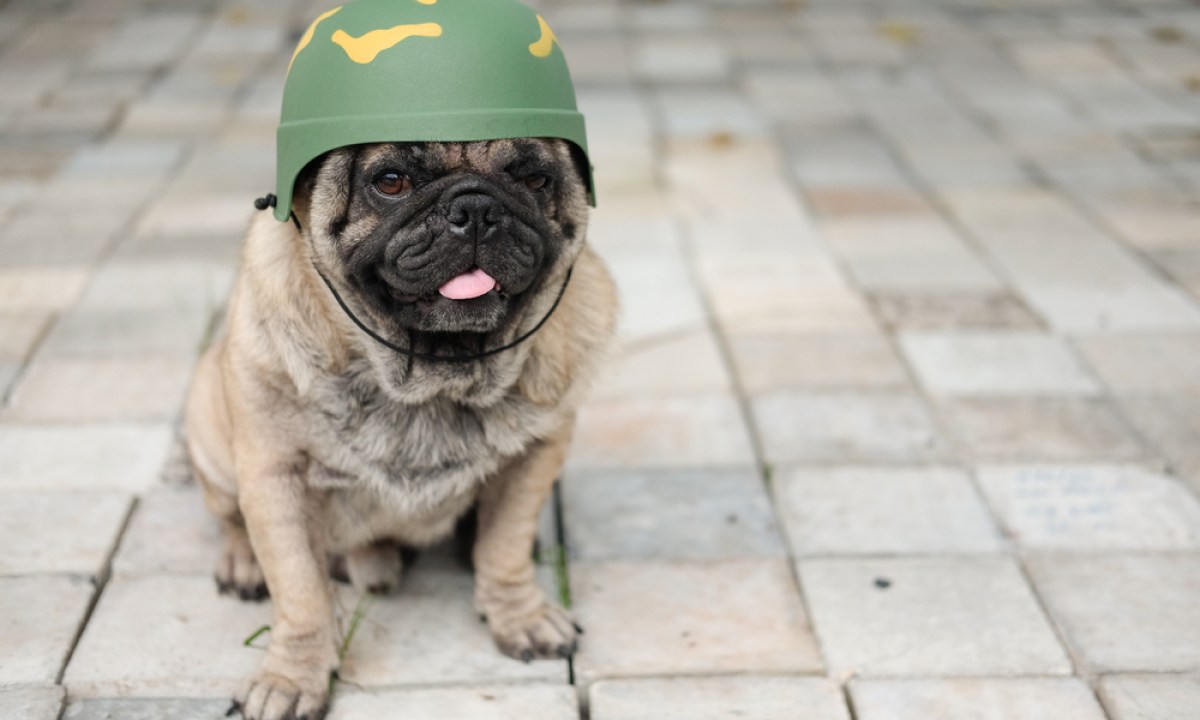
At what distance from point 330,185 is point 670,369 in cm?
191

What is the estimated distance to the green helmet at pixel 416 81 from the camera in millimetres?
2307

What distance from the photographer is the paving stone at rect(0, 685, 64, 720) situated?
101 inches

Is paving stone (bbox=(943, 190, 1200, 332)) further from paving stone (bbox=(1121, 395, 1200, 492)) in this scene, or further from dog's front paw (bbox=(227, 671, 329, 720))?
dog's front paw (bbox=(227, 671, 329, 720))

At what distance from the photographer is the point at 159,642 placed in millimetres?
2805

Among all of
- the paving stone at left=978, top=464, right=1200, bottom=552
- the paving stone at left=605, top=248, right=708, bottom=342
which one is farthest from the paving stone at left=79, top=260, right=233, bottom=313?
the paving stone at left=978, top=464, right=1200, bottom=552

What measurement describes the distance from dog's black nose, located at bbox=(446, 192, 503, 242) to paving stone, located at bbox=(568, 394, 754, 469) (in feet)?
4.40

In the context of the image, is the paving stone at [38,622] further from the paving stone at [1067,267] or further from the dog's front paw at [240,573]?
the paving stone at [1067,267]

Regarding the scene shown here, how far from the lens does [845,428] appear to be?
12.5 feet

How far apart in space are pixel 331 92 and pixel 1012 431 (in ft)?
7.68

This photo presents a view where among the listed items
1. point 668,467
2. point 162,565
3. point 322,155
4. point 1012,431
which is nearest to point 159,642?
point 162,565

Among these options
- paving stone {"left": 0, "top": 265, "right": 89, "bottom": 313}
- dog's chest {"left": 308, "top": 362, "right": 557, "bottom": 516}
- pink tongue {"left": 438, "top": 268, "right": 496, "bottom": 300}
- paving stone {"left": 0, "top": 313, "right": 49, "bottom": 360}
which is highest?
pink tongue {"left": 438, "top": 268, "right": 496, "bottom": 300}

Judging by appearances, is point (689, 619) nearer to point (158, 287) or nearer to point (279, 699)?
point (279, 699)

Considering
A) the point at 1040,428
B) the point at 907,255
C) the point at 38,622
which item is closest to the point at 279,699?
the point at 38,622

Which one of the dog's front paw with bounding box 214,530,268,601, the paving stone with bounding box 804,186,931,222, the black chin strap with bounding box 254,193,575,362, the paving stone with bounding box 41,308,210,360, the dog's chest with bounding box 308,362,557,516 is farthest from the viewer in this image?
the paving stone with bounding box 804,186,931,222
